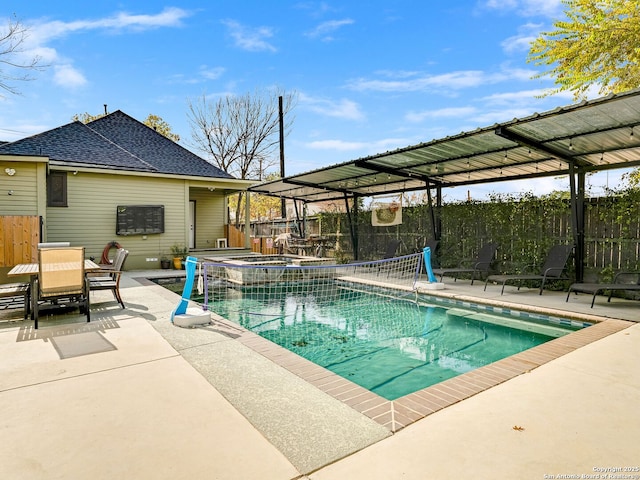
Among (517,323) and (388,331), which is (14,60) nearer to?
(388,331)

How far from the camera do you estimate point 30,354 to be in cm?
378

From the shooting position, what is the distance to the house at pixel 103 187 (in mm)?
9523

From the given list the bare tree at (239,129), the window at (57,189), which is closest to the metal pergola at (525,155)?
the window at (57,189)

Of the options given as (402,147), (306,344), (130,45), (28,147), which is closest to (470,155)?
(402,147)

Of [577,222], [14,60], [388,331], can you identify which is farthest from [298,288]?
[14,60]

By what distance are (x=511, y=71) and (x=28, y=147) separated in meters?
16.9

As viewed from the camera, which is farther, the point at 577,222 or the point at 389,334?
the point at 577,222

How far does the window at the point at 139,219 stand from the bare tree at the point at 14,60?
172 inches

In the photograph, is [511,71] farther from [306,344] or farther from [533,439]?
[533,439]

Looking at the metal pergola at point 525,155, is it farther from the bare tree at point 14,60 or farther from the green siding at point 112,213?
the bare tree at point 14,60

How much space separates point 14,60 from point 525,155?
13.5 m

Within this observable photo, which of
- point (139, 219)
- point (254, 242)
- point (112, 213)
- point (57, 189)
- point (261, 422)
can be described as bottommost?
point (261, 422)

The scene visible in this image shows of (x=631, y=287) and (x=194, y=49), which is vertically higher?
(x=194, y=49)

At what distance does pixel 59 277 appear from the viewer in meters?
4.93
